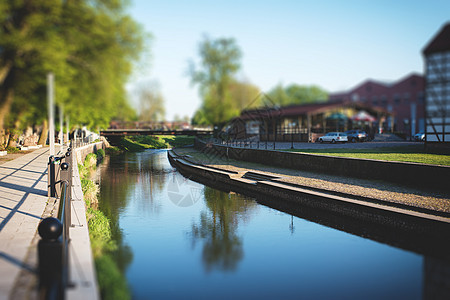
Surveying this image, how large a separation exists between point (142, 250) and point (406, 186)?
11200mm

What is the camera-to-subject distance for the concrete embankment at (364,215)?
10.3 meters

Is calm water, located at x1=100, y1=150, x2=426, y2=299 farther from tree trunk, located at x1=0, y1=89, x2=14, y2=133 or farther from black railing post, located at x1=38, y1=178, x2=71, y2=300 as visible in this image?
tree trunk, located at x1=0, y1=89, x2=14, y2=133

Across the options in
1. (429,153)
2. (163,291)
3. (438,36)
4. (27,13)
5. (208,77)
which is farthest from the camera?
(208,77)

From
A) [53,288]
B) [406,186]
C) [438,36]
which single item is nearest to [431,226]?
[406,186]

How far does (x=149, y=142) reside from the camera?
2874 inches

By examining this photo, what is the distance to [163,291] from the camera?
8086 mm

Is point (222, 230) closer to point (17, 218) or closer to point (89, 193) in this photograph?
point (17, 218)

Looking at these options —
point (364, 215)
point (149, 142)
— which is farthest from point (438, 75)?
point (149, 142)

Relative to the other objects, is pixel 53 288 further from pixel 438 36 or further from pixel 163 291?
pixel 438 36

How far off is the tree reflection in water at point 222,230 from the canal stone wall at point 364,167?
17.6ft

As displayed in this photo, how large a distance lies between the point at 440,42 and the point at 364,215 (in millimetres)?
11058

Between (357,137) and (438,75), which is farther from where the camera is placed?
(357,137)

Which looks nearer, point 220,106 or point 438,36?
point 438,36

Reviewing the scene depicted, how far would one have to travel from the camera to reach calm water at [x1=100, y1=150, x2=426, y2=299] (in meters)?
8.16
